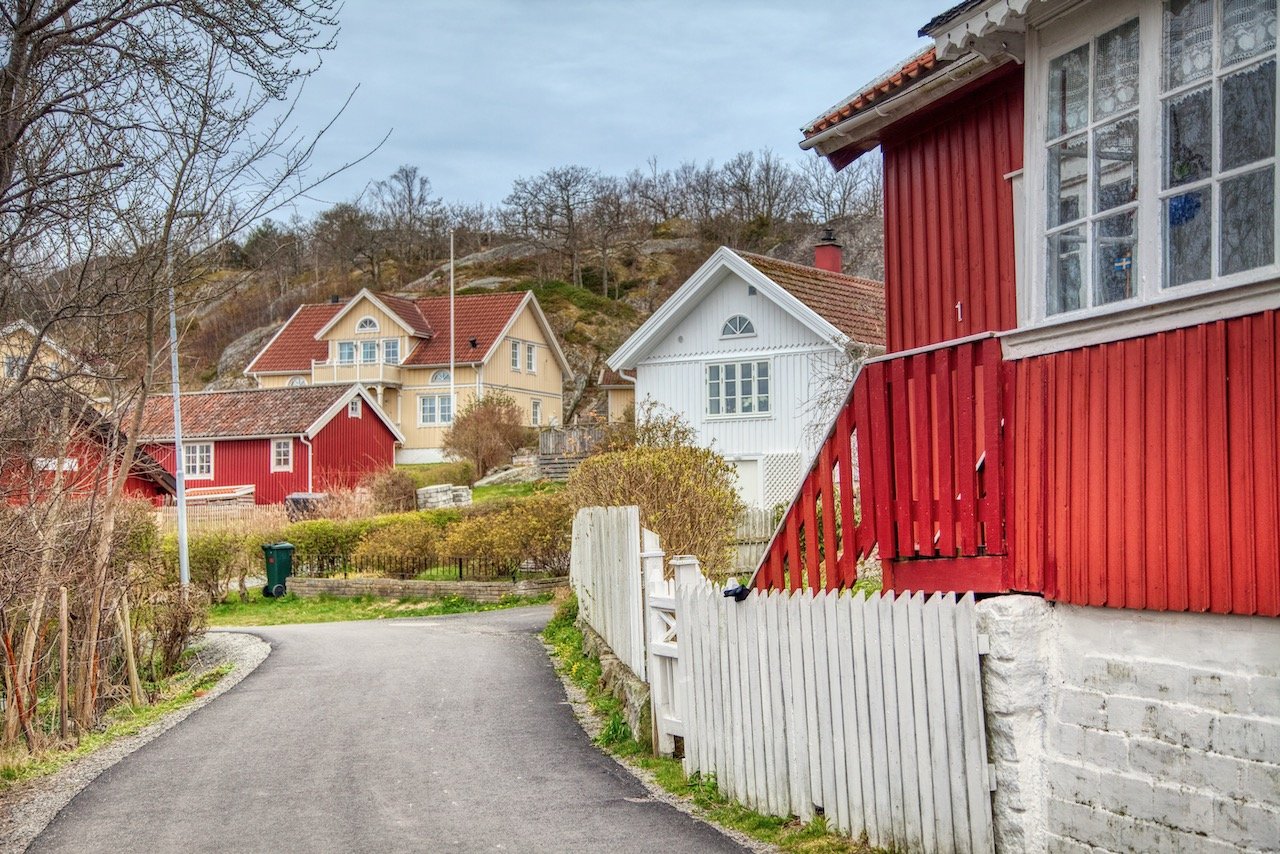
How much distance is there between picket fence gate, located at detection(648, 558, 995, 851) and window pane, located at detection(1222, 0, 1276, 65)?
287cm

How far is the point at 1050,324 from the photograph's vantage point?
6711 mm

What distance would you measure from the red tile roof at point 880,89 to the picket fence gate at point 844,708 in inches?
140

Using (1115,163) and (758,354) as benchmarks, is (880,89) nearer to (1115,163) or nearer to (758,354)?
(1115,163)

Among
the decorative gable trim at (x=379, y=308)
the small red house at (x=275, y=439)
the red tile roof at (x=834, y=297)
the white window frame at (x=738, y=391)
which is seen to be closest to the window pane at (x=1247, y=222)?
the red tile roof at (x=834, y=297)

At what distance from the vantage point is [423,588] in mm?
25062

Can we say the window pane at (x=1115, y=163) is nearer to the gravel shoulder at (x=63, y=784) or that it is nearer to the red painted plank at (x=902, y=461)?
the red painted plank at (x=902, y=461)

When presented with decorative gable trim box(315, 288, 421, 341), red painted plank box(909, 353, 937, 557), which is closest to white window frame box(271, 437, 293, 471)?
decorative gable trim box(315, 288, 421, 341)

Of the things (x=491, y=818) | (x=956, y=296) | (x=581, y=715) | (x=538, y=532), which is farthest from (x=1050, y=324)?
(x=538, y=532)

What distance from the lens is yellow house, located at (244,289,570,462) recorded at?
56.0 m

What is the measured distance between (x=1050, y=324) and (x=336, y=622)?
18453 mm

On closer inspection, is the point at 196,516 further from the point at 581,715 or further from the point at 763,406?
the point at 581,715

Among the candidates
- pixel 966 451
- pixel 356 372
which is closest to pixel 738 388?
pixel 966 451

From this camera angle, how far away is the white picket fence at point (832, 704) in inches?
259

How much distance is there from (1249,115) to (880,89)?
375cm
